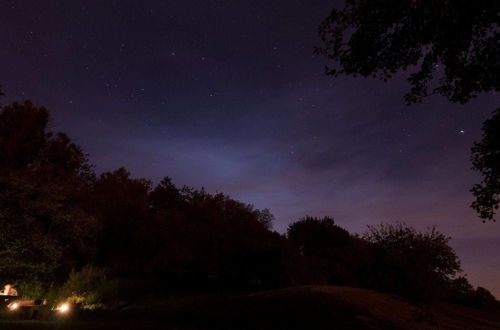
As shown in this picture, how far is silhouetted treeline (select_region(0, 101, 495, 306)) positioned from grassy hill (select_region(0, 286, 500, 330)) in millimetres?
4544

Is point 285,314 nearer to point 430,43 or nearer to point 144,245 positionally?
point 430,43

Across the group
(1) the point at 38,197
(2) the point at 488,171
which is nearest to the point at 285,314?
(2) the point at 488,171

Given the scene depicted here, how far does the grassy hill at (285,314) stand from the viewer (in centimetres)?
1362

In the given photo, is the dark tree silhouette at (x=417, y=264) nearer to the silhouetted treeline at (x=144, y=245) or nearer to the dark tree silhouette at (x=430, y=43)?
the silhouetted treeline at (x=144, y=245)

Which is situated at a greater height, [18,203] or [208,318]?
[18,203]

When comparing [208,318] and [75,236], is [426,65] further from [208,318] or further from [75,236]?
[75,236]

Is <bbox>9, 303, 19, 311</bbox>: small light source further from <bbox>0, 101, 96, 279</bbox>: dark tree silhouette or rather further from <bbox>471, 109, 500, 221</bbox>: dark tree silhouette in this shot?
<bbox>471, 109, 500, 221</bbox>: dark tree silhouette

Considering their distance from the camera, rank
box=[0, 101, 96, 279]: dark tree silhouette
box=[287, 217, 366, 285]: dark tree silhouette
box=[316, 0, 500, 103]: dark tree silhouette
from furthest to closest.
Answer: box=[287, 217, 366, 285]: dark tree silhouette, box=[0, 101, 96, 279]: dark tree silhouette, box=[316, 0, 500, 103]: dark tree silhouette

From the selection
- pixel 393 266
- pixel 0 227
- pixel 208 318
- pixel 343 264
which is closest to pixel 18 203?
pixel 0 227

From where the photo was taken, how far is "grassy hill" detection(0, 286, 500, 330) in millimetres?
13617

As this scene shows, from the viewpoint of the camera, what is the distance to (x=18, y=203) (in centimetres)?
2083

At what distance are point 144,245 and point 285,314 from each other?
78.6ft

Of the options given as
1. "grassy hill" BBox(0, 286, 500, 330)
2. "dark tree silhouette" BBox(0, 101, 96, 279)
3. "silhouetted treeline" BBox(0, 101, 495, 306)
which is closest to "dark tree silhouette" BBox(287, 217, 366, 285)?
"silhouetted treeline" BBox(0, 101, 495, 306)

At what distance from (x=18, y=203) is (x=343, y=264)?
82.9 feet
